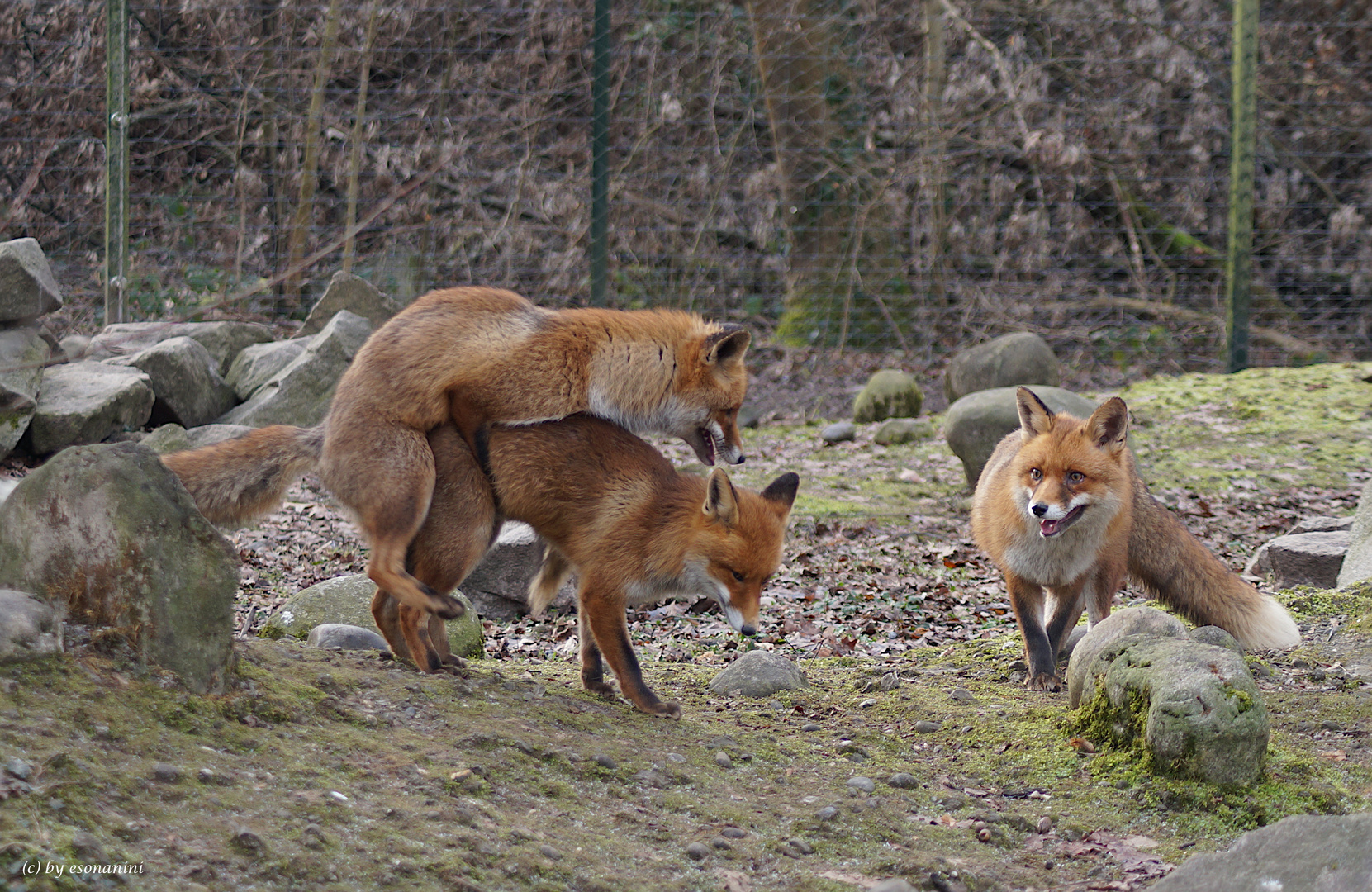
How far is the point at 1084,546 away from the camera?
451 cm

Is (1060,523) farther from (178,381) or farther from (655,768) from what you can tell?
(178,381)

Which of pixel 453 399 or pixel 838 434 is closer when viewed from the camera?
pixel 453 399

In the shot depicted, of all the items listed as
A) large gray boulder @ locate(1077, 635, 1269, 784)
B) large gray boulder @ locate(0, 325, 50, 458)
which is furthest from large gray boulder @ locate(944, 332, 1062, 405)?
large gray boulder @ locate(0, 325, 50, 458)

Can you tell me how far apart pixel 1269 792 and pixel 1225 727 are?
0.23 metres

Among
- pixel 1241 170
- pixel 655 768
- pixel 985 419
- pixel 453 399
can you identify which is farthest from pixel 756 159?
pixel 655 768

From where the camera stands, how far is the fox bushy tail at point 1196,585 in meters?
4.54

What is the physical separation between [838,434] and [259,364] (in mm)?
4748

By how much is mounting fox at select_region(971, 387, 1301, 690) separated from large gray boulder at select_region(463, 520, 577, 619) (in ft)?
7.39

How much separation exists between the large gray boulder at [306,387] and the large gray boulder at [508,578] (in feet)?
8.58

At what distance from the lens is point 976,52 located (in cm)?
1266

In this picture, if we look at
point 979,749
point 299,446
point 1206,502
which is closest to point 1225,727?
point 979,749

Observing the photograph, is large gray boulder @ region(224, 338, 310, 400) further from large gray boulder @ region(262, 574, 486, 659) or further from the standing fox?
the standing fox

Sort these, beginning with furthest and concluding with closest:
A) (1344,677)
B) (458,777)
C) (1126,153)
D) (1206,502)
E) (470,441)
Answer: (1126,153) < (1206,502) < (1344,677) < (470,441) < (458,777)

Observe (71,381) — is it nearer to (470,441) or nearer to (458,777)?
(470,441)
